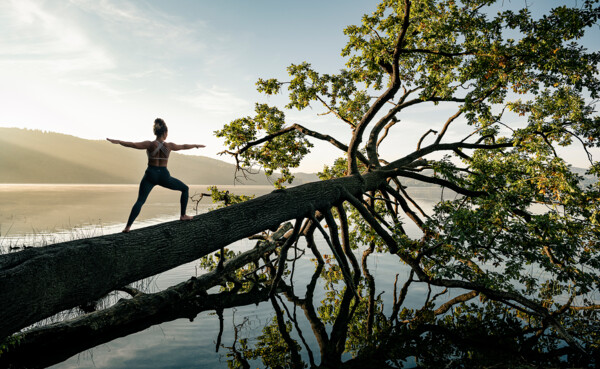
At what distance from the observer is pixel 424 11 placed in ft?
31.2

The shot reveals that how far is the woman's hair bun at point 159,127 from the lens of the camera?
4.73 meters

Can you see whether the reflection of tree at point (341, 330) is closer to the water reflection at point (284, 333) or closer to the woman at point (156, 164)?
the water reflection at point (284, 333)

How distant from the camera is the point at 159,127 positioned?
4.73 m

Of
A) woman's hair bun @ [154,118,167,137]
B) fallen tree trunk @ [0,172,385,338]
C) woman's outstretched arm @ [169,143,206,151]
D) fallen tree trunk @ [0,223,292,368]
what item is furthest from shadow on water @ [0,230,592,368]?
woman's hair bun @ [154,118,167,137]

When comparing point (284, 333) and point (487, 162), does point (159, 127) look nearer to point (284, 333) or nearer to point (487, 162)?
point (284, 333)

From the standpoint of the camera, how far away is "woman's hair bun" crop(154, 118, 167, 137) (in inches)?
186

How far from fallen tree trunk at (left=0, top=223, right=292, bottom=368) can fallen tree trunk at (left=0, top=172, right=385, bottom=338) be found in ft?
10.9

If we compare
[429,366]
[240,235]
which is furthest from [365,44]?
[429,366]

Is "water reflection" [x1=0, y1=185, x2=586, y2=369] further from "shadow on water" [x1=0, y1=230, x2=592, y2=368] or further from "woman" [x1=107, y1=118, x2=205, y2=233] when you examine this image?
"woman" [x1=107, y1=118, x2=205, y2=233]

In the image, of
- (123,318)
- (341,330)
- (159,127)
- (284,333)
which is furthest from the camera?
(341,330)

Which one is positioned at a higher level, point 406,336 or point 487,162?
point 487,162

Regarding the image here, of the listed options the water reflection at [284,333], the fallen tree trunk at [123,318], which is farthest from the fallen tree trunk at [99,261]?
the fallen tree trunk at [123,318]

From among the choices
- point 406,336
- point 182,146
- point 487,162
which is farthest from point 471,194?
point 182,146

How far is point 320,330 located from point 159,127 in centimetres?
561
